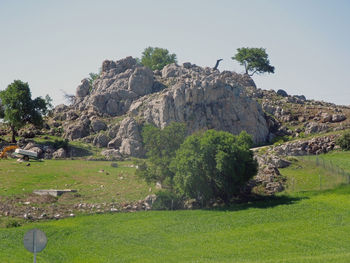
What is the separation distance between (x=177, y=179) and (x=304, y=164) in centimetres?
2585

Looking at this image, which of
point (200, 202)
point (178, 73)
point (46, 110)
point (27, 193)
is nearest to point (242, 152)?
point (200, 202)

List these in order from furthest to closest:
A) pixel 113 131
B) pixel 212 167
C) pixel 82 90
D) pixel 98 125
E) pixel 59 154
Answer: pixel 82 90 < pixel 98 125 < pixel 113 131 < pixel 59 154 < pixel 212 167

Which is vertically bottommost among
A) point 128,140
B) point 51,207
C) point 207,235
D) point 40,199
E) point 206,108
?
point 207,235

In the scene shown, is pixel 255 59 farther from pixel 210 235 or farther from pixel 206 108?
pixel 210 235

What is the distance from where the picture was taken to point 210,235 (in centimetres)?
4275

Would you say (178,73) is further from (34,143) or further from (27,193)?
(27,193)

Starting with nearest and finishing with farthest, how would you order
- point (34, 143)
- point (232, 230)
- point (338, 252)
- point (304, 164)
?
point (338, 252) < point (232, 230) < point (304, 164) < point (34, 143)

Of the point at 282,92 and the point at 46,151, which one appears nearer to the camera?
the point at 46,151

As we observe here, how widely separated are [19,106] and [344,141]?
207 ft

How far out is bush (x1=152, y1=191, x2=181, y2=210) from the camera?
53.9m

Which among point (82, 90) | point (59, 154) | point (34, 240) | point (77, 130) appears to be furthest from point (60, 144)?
point (34, 240)

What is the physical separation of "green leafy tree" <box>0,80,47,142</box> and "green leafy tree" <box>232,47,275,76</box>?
211 feet

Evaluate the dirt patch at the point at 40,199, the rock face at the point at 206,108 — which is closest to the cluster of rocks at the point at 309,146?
the rock face at the point at 206,108

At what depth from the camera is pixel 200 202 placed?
180 feet
